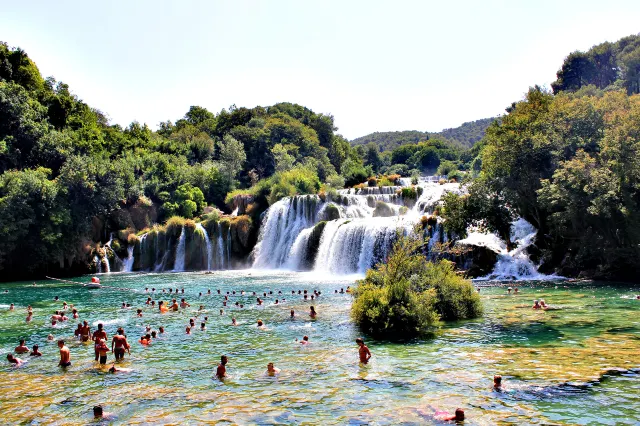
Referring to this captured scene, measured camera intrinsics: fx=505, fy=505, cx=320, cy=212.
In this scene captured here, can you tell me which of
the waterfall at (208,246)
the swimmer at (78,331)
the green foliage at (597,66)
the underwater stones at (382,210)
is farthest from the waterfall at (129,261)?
the green foliage at (597,66)

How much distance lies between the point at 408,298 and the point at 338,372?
5.94 meters

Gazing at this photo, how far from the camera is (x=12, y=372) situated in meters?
16.2

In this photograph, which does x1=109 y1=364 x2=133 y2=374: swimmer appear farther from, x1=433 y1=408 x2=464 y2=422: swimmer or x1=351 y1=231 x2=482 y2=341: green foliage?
x1=433 y1=408 x2=464 y2=422: swimmer

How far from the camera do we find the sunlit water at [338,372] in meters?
11.9

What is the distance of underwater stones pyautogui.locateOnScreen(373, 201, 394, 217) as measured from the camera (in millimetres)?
51562

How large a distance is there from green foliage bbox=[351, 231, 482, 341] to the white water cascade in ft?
57.6

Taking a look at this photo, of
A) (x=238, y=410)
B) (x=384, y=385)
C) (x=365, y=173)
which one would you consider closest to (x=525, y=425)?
(x=384, y=385)

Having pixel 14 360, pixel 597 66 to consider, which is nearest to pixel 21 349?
pixel 14 360

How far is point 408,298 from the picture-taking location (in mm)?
20172

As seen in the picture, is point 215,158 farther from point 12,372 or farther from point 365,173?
point 12,372

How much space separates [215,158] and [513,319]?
73.2 metres

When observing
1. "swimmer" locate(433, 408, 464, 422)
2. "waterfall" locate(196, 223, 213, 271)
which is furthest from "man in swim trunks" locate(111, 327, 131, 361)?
"waterfall" locate(196, 223, 213, 271)

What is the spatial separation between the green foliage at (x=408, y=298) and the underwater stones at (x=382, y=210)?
28.4 metres

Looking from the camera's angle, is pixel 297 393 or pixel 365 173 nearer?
pixel 297 393
